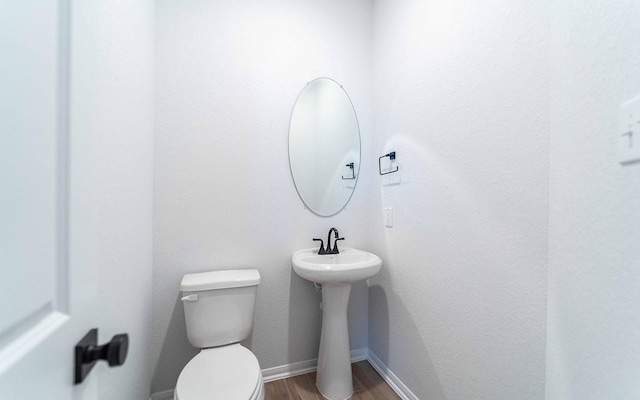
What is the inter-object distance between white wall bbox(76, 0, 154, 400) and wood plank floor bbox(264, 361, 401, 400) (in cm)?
71

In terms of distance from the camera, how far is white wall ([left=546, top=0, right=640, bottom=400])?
56 cm

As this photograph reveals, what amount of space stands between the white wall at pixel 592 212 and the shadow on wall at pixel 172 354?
1.69 metres

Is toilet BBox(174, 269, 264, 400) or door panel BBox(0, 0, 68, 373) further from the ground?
door panel BBox(0, 0, 68, 373)

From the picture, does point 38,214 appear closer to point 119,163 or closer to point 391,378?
point 119,163

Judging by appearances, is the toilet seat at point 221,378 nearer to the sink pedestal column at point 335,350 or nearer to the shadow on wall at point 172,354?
the shadow on wall at point 172,354

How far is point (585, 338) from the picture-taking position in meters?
0.66

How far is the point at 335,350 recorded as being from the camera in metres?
1.48

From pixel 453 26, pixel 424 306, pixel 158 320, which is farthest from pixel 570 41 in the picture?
pixel 158 320

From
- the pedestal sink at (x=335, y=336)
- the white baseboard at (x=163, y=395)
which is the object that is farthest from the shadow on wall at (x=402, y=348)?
the white baseboard at (x=163, y=395)

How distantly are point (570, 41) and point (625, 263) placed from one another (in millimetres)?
621

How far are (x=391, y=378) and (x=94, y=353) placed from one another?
1657mm

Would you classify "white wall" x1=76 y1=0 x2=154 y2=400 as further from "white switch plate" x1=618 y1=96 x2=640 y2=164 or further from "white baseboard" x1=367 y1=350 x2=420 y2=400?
"white baseboard" x1=367 y1=350 x2=420 y2=400

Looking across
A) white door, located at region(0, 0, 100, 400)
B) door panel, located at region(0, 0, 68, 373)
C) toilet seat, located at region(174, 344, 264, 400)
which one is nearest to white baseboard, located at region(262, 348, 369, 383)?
toilet seat, located at region(174, 344, 264, 400)

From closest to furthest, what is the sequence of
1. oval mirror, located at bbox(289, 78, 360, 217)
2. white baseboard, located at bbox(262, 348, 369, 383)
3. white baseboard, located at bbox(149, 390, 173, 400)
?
white baseboard, located at bbox(149, 390, 173, 400) < white baseboard, located at bbox(262, 348, 369, 383) < oval mirror, located at bbox(289, 78, 360, 217)
